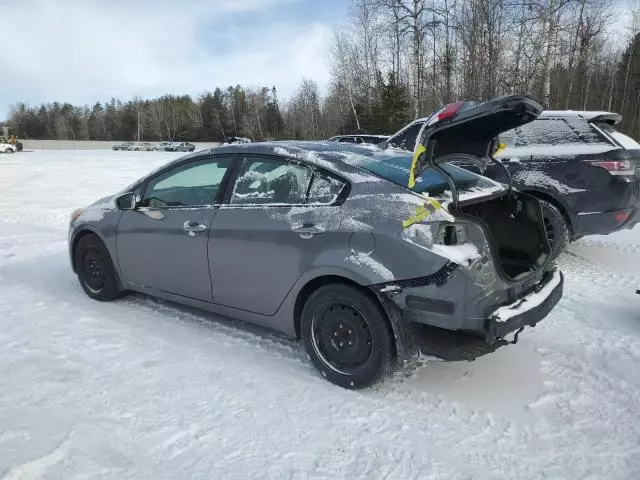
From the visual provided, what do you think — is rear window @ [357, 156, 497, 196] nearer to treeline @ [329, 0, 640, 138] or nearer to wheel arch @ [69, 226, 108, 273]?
wheel arch @ [69, 226, 108, 273]

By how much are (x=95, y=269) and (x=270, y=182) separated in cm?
239

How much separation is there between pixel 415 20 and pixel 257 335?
88.9 ft

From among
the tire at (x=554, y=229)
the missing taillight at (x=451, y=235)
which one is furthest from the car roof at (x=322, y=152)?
the tire at (x=554, y=229)

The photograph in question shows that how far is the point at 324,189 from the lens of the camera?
341 centimetres

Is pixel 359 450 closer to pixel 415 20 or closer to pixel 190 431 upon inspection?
pixel 190 431

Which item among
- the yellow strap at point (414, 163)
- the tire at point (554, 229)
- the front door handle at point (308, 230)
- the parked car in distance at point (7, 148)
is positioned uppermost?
the yellow strap at point (414, 163)

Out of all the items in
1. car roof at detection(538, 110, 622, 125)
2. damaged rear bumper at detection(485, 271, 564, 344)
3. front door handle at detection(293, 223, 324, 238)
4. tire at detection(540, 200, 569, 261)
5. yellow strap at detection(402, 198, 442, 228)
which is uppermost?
car roof at detection(538, 110, 622, 125)

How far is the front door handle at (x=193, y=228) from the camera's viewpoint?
13.0 feet

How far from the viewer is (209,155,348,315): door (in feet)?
11.0

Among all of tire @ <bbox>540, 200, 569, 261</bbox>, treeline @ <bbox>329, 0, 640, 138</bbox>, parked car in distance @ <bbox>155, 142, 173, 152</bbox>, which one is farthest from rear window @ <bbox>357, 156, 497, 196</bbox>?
parked car in distance @ <bbox>155, 142, 173, 152</bbox>

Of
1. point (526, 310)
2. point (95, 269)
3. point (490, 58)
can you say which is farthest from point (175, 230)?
point (490, 58)

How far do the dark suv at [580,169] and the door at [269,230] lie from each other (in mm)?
2385

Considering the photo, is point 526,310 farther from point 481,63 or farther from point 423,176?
point 481,63

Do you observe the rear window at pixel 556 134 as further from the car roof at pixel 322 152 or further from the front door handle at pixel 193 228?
the front door handle at pixel 193 228
